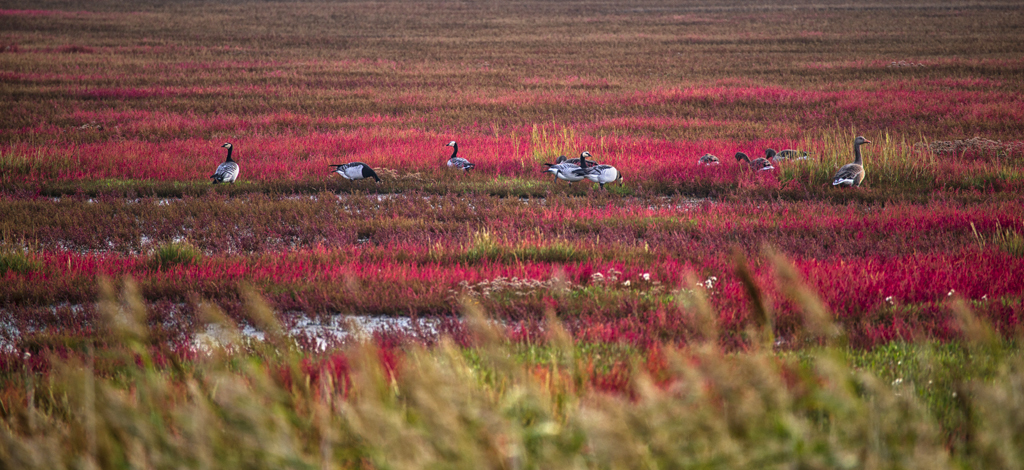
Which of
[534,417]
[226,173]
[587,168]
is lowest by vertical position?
[226,173]

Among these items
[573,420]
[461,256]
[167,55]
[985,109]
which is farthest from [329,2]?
[573,420]

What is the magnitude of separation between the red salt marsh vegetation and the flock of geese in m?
0.27

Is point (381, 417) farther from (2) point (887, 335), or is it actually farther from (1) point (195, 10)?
(1) point (195, 10)

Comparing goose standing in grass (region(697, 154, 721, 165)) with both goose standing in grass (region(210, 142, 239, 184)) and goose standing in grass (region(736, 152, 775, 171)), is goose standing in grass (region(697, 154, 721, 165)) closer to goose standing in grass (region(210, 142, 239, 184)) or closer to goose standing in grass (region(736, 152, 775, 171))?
goose standing in grass (region(736, 152, 775, 171))

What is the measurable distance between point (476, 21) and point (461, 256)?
183 ft

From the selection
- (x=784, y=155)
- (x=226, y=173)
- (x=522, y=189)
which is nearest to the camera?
(x=522, y=189)

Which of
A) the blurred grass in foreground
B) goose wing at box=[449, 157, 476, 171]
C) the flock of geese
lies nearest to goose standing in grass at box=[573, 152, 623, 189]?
the flock of geese

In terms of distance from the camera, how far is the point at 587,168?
39.5 ft

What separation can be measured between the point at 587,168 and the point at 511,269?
4945 mm

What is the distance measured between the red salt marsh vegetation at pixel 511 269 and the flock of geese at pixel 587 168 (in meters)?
0.27

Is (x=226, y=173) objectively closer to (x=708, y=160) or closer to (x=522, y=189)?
(x=522, y=189)

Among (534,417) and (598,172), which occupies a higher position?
(534,417)

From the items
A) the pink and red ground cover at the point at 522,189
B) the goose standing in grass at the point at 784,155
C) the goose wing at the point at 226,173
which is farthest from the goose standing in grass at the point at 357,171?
the goose standing in grass at the point at 784,155

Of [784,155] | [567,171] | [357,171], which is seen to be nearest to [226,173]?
[357,171]
